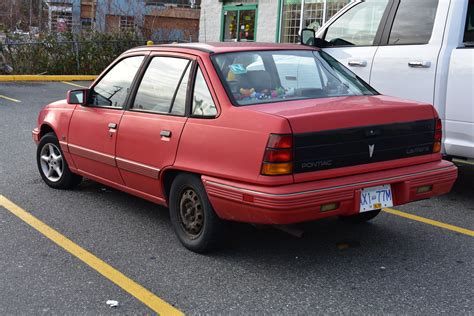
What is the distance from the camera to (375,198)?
13.8 feet

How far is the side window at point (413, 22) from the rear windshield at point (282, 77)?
1.54 m

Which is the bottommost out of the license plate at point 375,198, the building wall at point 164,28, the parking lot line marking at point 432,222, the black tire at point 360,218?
the parking lot line marking at point 432,222

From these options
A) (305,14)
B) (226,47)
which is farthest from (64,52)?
(226,47)

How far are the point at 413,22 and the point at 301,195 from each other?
135 inches

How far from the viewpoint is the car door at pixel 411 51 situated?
6.10 m

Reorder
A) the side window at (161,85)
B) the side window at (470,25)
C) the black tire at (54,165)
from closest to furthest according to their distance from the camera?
1. the side window at (161,85)
2. the black tire at (54,165)
3. the side window at (470,25)

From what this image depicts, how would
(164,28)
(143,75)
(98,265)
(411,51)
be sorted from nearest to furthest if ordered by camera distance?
(98,265) < (143,75) < (411,51) < (164,28)

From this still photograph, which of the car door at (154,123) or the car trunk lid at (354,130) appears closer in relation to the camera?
the car trunk lid at (354,130)

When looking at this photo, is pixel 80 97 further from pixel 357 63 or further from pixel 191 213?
pixel 357 63

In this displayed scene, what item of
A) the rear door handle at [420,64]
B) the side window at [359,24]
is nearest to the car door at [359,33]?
the side window at [359,24]

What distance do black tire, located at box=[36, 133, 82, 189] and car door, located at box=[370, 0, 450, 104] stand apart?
3459 mm

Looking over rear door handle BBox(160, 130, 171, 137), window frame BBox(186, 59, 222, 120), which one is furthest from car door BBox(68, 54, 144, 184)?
window frame BBox(186, 59, 222, 120)

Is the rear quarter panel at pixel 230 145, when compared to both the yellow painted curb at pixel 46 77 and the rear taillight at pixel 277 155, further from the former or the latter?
the yellow painted curb at pixel 46 77

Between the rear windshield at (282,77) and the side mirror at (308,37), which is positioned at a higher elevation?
the side mirror at (308,37)
